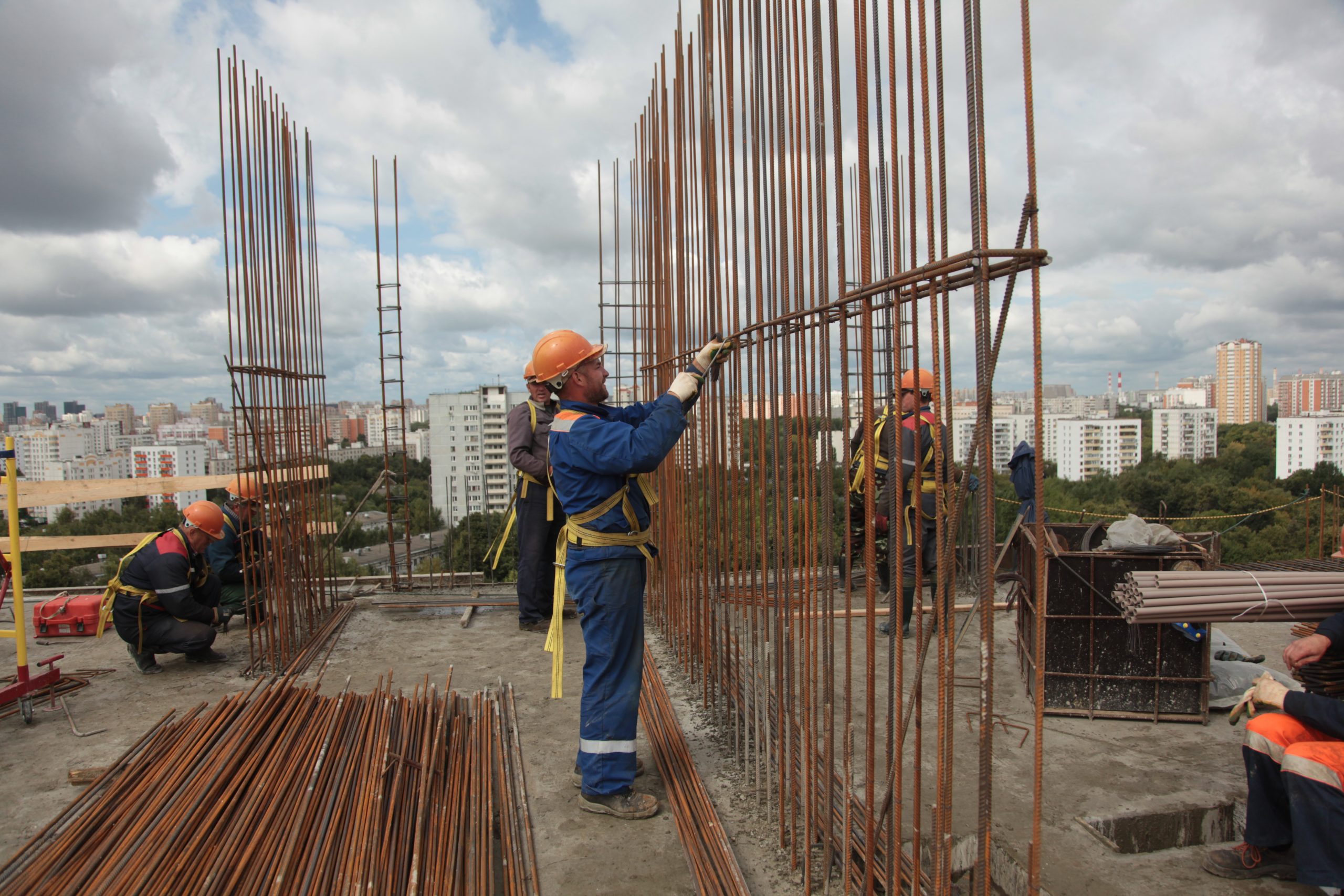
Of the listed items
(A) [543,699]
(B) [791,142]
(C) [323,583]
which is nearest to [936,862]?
(B) [791,142]

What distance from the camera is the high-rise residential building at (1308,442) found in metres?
47.7

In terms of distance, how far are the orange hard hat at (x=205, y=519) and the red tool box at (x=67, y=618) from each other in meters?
1.64

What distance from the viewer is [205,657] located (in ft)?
18.7

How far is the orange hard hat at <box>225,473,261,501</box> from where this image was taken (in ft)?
17.7

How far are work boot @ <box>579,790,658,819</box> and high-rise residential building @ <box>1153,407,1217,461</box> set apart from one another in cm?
7943

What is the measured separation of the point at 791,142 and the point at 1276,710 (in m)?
3.00

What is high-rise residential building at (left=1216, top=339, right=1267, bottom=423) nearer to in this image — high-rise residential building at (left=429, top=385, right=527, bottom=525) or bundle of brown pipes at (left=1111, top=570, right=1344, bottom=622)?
high-rise residential building at (left=429, top=385, right=527, bottom=525)

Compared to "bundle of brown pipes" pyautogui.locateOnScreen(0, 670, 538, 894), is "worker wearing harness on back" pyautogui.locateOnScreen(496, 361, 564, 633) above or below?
above

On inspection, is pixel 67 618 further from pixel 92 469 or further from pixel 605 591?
pixel 92 469

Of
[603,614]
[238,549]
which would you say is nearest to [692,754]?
[603,614]

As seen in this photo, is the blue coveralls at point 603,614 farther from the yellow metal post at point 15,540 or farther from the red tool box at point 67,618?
the red tool box at point 67,618

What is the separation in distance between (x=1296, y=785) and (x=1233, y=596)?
92cm

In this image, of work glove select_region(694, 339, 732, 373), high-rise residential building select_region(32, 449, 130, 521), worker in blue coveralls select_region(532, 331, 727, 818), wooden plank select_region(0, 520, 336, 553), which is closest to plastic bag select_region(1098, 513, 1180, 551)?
work glove select_region(694, 339, 732, 373)

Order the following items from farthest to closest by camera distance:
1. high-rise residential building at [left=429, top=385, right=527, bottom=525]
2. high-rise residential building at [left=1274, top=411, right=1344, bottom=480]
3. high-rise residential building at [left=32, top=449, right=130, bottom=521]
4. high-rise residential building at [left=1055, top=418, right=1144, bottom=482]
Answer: high-rise residential building at [left=1055, top=418, right=1144, bottom=482] → high-rise residential building at [left=32, top=449, right=130, bottom=521] → high-rise residential building at [left=1274, top=411, right=1344, bottom=480] → high-rise residential building at [left=429, top=385, right=527, bottom=525]
